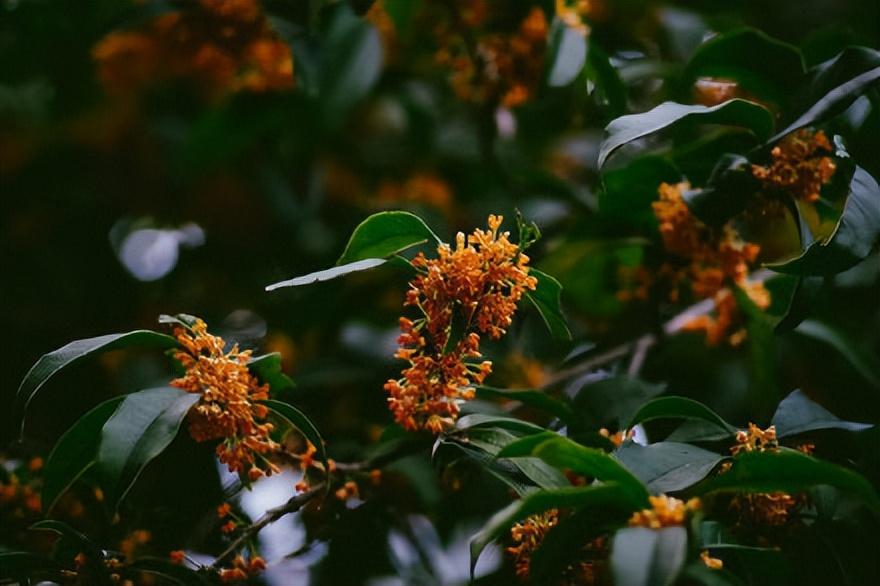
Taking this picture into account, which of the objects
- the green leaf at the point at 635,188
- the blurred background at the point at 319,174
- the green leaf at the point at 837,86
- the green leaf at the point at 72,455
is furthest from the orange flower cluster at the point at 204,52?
the green leaf at the point at 837,86

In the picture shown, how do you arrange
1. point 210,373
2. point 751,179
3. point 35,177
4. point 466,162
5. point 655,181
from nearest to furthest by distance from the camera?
point 210,373, point 751,179, point 655,181, point 466,162, point 35,177

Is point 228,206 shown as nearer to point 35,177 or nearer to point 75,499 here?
point 35,177

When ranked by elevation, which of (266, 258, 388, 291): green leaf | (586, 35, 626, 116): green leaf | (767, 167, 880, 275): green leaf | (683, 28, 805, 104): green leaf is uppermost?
(683, 28, 805, 104): green leaf

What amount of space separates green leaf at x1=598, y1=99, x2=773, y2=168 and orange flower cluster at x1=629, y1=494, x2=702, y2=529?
334mm

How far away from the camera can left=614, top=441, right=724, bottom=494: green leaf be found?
88 centimetres

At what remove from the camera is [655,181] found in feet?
4.08

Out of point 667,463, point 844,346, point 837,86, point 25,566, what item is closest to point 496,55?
point 837,86

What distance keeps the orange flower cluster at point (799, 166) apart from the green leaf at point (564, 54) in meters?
0.31

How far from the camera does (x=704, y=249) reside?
1236mm

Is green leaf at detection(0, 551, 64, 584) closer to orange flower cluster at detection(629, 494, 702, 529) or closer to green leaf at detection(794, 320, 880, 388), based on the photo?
orange flower cluster at detection(629, 494, 702, 529)

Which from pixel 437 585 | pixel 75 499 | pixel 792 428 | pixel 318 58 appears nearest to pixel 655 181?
pixel 792 428

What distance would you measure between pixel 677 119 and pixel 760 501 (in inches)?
17.0

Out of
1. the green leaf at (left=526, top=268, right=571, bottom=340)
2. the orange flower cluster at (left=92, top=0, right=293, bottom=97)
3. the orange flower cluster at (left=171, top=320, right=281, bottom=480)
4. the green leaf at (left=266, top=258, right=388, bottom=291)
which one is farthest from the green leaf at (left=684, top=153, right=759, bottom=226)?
the orange flower cluster at (left=92, top=0, right=293, bottom=97)

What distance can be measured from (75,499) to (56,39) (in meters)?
1.09
